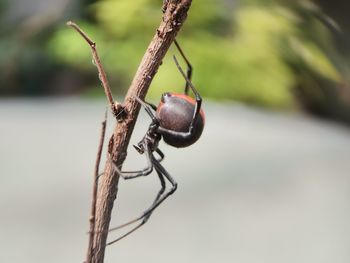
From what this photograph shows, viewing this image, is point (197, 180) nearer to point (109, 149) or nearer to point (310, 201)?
point (310, 201)

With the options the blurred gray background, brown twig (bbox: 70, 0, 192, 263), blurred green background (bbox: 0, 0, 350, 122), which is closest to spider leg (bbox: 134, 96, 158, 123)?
brown twig (bbox: 70, 0, 192, 263)

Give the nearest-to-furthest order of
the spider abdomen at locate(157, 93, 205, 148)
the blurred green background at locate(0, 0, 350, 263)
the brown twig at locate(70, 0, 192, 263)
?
the brown twig at locate(70, 0, 192, 263), the spider abdomen at locate(157, 93, 205, 148), the blurred green background at locate(0, 0, 350, 263)

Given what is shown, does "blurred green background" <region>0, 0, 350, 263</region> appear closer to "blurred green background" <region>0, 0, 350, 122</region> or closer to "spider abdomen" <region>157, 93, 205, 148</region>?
"blurred green background" <region>0, 0, 350, 122</region>

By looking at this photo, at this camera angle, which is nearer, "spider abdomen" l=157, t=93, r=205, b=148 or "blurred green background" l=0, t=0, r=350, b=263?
"spider abdomen" l=157, t=93, r=205, b=148

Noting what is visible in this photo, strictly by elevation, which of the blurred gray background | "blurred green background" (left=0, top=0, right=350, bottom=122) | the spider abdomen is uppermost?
the spider abdomen

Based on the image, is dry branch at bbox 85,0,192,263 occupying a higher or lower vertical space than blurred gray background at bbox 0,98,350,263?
higher

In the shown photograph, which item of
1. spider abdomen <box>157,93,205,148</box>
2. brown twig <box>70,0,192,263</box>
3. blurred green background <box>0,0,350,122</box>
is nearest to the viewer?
brown twig <box>70,0,192,263</box>

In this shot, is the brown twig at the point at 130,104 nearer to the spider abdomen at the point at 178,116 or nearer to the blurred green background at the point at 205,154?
the spider abdomen at the point at 178,116
